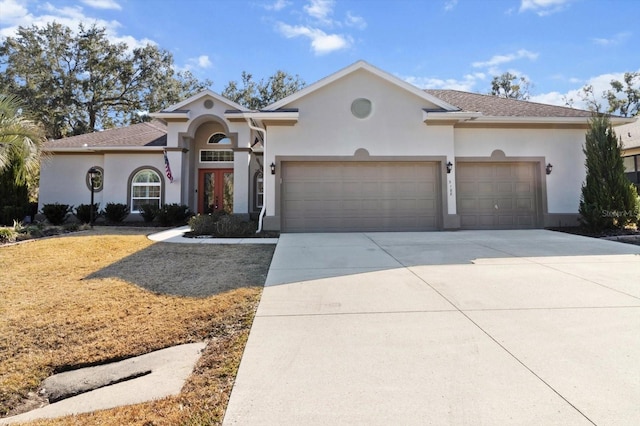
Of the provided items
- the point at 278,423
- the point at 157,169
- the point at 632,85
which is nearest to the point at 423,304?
the point at 278,423

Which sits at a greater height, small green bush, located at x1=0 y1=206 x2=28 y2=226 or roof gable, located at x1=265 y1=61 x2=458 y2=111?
roof gable, located at x1=265 y1=61 x2=458 y2=111

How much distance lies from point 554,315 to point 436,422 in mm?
2523

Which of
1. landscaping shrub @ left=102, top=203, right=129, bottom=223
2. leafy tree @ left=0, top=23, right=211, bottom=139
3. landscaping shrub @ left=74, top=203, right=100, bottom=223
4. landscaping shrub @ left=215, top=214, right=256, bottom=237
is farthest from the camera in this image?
leafy tree @ left=0, top=23, right=211, bottom=139

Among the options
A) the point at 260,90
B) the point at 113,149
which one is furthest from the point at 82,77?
the point at 113,149

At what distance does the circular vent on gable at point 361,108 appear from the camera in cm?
1124

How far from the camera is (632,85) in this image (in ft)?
109

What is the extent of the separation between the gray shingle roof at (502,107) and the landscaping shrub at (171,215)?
11.9 m

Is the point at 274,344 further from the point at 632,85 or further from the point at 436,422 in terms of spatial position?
the point at 632,85

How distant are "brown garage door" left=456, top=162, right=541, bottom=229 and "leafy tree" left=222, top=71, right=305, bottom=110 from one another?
2273 cm

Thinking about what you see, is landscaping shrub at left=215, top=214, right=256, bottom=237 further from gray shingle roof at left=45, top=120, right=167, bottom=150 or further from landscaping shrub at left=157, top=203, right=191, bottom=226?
gray shingle roof at left=45, top=120, right=167, bottom=150

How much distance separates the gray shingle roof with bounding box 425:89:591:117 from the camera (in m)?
11.7

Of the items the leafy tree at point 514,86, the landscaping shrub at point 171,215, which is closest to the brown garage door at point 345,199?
the landscaping shrub at point 171,215

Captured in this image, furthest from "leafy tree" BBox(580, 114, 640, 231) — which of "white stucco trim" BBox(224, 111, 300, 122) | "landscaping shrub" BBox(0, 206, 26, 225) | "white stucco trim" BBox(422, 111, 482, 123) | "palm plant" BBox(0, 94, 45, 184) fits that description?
"landscaping shrub" BBox(0, 206, 26, 225)

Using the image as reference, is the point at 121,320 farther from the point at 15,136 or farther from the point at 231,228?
the point at 15,136
